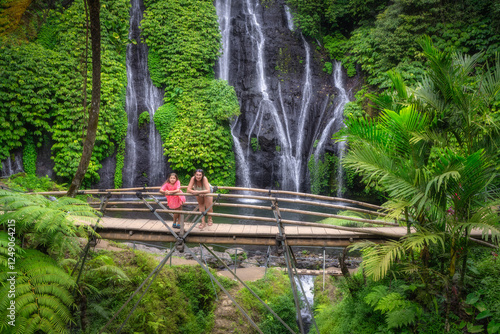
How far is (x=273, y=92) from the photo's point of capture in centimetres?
1727

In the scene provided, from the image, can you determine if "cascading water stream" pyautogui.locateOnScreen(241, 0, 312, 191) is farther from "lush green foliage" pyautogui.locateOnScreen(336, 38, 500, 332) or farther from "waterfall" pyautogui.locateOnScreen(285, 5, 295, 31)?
"lush green foliage" pyautogui.locateOnScreen(336, 38, 500, 332)

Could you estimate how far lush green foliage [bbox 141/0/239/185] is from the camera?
1620 centimetres

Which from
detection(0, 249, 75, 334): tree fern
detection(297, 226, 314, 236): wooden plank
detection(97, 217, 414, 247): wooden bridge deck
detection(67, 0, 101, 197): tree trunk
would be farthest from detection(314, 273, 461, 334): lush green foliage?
detection(67, 0, 101, 197): tree trunk

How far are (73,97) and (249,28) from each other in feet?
33.1

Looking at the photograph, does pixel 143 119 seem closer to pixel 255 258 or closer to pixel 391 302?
pixel 255 258

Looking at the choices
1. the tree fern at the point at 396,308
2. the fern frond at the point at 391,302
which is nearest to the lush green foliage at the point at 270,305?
the tree fern at the point at 396,308

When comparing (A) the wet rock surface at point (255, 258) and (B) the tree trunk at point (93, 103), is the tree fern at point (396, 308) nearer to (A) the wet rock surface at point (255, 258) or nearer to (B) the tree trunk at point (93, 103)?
(A) the wet rock surface at point (255, 258)

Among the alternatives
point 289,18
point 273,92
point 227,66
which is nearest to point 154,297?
point 273,92

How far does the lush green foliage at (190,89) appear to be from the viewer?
53.2ft

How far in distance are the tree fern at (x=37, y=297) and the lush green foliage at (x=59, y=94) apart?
390 inches

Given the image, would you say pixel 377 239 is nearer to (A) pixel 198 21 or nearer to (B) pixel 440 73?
(B) pixel 440 73

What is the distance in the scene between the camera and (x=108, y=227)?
566cm

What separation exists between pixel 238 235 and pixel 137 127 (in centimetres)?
1257

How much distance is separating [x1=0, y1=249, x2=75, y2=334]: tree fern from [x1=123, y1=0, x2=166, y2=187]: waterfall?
1223cm
